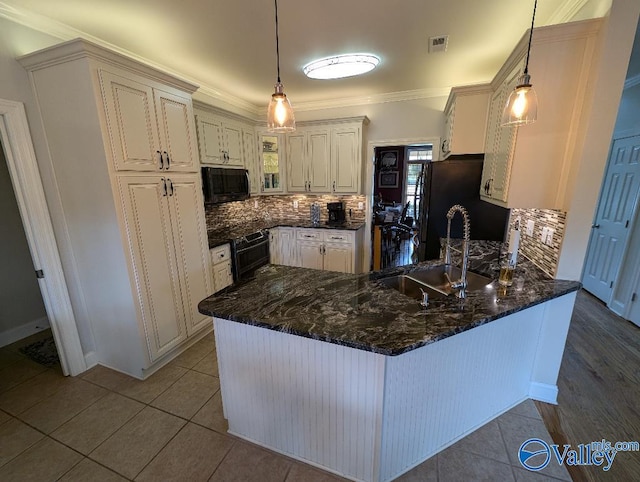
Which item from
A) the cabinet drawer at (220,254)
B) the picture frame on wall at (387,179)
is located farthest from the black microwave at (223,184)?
the picture frame on wall at (387,179)

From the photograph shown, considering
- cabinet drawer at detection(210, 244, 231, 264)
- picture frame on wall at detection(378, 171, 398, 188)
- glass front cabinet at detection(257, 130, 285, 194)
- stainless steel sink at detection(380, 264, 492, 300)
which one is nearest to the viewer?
stainless steel sink at detection(380, 264, 492, 300)

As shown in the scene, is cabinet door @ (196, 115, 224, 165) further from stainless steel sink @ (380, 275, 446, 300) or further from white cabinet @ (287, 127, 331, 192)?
stainless steel sink @ (380, 275, 446, 300)

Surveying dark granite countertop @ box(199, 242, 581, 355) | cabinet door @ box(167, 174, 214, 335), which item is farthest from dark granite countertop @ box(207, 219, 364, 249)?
dark granite countertop @ box(199, 242, 581, 355)

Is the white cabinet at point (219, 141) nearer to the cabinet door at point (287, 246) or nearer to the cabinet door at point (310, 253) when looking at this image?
the cabinet door at point (287, 246)

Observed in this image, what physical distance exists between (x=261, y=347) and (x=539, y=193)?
77.6 inches

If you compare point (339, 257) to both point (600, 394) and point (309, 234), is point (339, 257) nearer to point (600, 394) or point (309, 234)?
point (309, 234)

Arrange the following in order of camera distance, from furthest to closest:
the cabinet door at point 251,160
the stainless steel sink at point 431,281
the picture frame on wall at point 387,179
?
the picture frame on wall at point 387,179 → the cabinet door at point 251,160 → the stainless steel sink at point 431,281

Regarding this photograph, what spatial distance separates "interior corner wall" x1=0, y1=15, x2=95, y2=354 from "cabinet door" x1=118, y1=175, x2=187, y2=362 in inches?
24.4

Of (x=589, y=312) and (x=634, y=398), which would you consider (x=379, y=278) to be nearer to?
(x=634, y=398)

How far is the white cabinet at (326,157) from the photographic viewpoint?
381cm

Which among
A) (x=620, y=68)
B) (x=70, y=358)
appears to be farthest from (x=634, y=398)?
(x=70, y=358)

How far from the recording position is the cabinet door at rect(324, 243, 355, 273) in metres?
3.88

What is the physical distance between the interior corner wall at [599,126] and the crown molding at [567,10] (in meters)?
0.45

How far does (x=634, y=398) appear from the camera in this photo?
78.3 inches
